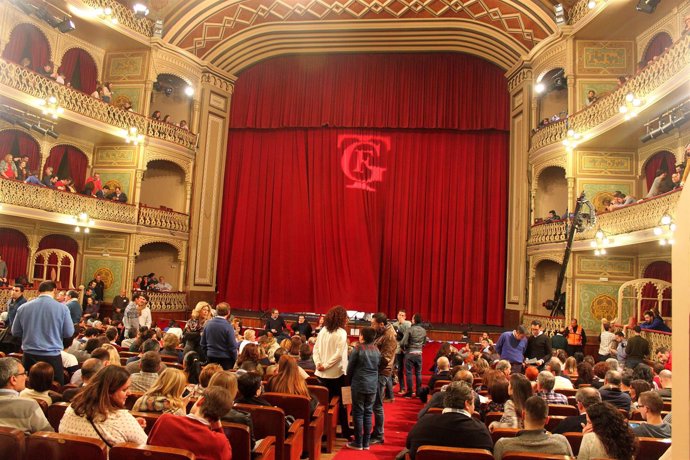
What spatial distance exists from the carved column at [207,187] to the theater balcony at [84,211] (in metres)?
0.54

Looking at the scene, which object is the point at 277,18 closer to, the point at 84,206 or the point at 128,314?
the point at 84,206

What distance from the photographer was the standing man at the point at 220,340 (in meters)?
5.88

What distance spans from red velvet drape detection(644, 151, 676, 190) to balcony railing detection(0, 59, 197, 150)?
12304mm

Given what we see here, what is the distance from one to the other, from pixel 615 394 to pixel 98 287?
13.0 metres

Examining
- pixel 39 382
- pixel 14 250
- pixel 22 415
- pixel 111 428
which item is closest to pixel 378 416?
pixel 39 382

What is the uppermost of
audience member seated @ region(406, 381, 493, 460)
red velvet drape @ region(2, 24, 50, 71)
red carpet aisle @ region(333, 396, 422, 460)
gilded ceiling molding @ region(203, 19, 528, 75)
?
gilded ceiling molding @ region(203, 19, 528, 75)

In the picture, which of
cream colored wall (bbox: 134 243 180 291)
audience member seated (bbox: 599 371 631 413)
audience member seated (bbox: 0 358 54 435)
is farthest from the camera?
cream colored wall (bbox: 134 243 180 291)

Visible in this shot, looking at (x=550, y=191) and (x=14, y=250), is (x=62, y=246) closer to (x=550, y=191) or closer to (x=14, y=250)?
(x=14, y=250)

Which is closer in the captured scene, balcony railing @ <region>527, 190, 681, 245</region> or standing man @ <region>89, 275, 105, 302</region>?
balcony railing @ <region>527, 190, 681, 245</region>

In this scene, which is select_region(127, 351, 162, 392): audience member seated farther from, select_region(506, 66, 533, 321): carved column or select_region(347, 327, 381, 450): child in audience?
select_region(506, 66, 533, 321): carved column

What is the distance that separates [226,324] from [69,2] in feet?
36.6

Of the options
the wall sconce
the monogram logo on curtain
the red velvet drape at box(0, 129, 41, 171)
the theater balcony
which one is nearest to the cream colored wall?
the theater balcony

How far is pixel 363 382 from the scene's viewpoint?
224 inches

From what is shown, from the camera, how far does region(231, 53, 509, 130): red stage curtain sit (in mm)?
16750
